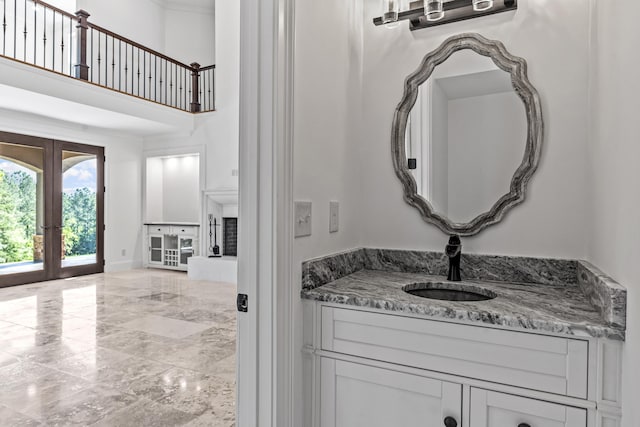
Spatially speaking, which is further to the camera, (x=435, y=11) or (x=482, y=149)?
(x=482, y=149)

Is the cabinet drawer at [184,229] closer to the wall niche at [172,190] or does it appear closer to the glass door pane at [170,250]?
the glass door pane at [170,250]

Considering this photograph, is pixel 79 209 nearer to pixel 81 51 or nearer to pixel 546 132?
pixel 81 51

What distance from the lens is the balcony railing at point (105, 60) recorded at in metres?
6.27

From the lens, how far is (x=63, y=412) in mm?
2250

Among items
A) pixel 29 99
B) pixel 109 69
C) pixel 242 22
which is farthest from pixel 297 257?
pixel 109 69

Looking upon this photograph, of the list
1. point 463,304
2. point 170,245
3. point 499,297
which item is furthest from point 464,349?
point 170,245

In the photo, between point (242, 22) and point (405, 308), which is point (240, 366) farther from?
point (242, 22)

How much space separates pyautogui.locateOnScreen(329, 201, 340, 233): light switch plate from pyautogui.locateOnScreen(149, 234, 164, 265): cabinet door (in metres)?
6.74

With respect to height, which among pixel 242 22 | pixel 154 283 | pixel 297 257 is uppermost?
pixel 242 22

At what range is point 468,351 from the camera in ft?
3.97

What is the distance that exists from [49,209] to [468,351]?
7156 mm

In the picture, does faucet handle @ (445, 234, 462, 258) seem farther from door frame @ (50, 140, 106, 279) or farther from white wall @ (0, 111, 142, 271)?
white wall @ (0, 111, 142, 271)

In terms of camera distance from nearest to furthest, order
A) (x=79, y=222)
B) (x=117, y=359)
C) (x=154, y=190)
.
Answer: (x=117, y=359) < (x=79, y=222) < (x=154, y=190)

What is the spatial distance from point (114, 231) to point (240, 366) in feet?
23.0
